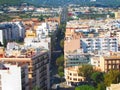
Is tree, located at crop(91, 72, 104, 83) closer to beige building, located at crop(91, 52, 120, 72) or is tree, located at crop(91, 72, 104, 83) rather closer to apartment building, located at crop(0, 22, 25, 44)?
beige building, located at crop(91, 52, 120, 72)

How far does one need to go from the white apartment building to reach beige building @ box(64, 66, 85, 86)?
4.05 metres

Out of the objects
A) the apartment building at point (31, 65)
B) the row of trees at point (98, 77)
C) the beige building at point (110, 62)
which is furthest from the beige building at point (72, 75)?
the apartment building at point (31, 65)

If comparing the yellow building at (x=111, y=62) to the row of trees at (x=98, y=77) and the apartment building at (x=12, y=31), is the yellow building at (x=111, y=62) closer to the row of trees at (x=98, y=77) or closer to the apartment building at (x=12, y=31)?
the row of trees at (x=98, y=77)

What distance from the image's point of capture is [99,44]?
24.0 m

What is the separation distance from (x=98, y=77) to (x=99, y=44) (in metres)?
6.32

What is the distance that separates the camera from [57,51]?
2681 cm

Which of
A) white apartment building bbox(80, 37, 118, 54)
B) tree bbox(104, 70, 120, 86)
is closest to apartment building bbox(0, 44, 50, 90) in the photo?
tree bbox(104, 70, 120, 86)

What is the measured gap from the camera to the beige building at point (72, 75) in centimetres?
1910

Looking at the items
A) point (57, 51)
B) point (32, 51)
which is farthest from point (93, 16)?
point (32, 51)

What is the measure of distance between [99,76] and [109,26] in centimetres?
1600

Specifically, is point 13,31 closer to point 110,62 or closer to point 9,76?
point 110,62

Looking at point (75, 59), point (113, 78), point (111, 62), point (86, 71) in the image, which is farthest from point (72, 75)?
point (113, 78)

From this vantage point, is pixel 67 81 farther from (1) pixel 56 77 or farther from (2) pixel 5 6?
(2) pixel 5 6

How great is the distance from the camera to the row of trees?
16.2m
